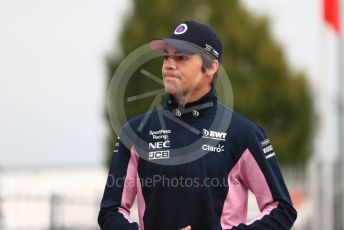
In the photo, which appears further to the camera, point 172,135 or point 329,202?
point 329,202

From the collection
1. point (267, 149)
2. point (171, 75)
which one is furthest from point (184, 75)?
point (267, 149)

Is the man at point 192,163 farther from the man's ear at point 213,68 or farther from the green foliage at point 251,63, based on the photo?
the green foliage at point 251,63

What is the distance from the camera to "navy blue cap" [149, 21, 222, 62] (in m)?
5.26

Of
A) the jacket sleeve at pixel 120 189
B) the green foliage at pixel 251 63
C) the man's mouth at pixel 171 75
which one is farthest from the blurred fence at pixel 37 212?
the green foliage at pixel 251 63

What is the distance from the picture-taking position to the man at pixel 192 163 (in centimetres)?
511

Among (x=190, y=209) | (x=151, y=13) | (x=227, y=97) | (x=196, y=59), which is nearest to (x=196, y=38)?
(x=196, y=59)

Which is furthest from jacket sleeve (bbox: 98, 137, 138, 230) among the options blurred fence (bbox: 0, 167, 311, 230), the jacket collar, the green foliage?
the green foliage

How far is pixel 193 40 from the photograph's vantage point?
17.4 ft

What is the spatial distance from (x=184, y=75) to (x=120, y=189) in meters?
0.64

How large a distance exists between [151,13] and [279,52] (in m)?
6.31

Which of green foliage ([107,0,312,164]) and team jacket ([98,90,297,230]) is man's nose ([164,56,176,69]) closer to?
team jacket ([98,90,297,230])

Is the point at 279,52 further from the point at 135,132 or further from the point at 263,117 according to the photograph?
the point at 135,132

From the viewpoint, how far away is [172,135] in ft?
17.2

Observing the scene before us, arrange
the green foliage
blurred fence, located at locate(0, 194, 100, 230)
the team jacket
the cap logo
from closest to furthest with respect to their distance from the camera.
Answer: the team jacket
the cap logo
blurred fence, located at locate(0, 194, 100, 230)
the green foliage
